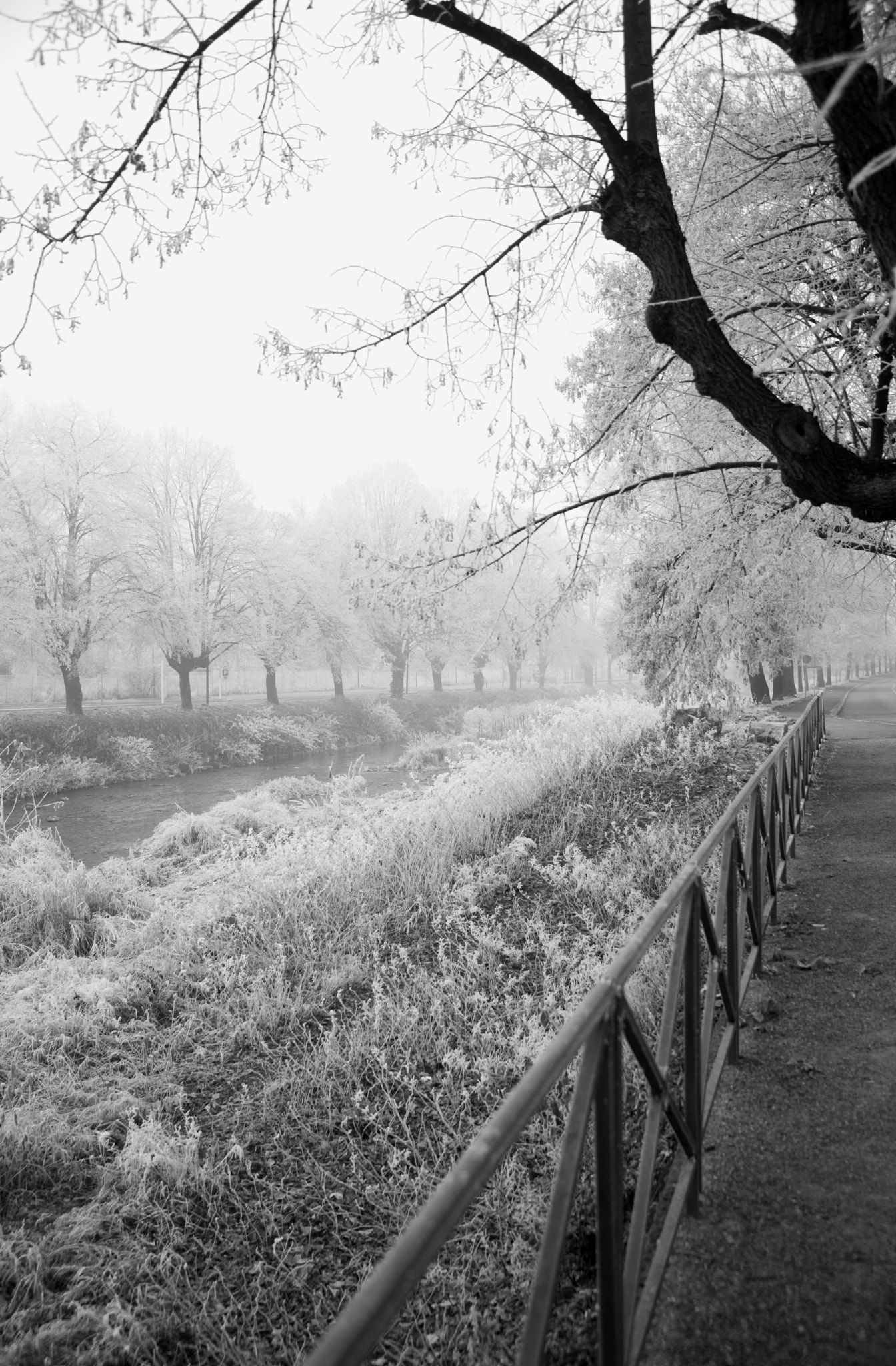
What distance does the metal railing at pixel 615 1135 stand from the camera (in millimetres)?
1065

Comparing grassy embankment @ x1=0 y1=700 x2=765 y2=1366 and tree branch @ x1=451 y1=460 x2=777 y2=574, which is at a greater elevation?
tree branch @ x1=451 y1=460 x2=777 y2=574

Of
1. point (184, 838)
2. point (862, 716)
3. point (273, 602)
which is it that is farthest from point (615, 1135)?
point (273, 602)

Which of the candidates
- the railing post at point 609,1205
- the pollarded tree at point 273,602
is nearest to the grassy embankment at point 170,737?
the pollarded tree at point 273,602

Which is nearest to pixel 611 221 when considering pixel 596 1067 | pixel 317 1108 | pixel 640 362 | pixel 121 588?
pixel 640 362

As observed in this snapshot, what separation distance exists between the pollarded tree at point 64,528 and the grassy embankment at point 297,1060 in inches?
502

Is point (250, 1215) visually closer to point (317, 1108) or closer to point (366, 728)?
point (317, 1108)

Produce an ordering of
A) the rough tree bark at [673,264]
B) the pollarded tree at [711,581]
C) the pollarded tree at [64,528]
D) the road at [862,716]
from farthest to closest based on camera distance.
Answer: the pollarded tree at [64,528] → the road at [862,716] → the pollarded tree at [711,581] → the rough tree bark at [673,264]

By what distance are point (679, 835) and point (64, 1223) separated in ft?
19.0

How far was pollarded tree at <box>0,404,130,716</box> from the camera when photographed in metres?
20.8

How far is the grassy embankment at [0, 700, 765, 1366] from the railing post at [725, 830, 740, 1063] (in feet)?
2.20

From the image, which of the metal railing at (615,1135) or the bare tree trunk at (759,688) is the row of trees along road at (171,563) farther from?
the metal railing at (615,1135)

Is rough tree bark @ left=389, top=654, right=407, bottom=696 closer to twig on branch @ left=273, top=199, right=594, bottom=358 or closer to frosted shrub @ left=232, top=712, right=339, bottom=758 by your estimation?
frosted shrub @ left=232, top=712, right=339, bottom=758

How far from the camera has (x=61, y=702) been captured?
28.7 meters

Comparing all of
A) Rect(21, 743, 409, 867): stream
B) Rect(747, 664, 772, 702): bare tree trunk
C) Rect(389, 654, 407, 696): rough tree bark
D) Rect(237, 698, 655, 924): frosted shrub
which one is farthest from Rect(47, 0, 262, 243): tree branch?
Rect(389, 654, 407, 696): rough tree bark
